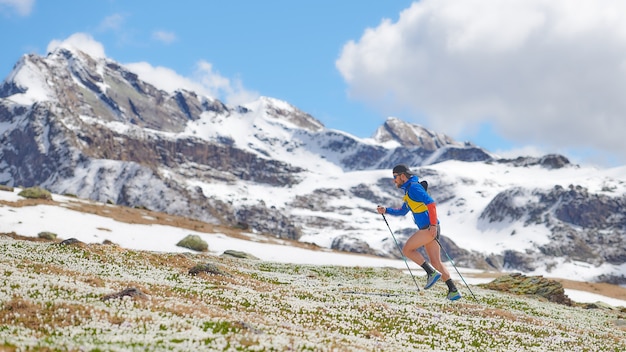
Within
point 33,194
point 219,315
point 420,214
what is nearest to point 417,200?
point 420,214

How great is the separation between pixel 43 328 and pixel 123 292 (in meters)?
4.95

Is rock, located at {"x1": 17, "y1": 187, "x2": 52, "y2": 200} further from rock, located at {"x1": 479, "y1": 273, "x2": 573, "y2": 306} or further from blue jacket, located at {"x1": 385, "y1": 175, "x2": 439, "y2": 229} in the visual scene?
blue jacket, located at {"x1": 385, "y1": 175, "x2": 439, "y2": 229}

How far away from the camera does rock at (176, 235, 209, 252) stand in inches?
2867

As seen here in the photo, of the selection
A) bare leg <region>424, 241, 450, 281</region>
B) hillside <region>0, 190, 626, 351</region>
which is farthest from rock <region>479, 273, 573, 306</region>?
bare leg <region>424, 241, 450, 281</region>

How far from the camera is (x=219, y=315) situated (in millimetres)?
18578

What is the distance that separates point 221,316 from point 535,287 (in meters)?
40.0

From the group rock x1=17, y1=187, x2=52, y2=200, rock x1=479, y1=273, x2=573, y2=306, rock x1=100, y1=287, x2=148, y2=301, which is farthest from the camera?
rock x1=17, y1=187, x2=52, y2=200

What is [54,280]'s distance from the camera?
22.1 m

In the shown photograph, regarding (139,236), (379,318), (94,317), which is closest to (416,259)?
(379,318)

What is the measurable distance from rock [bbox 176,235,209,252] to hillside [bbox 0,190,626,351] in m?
34.1

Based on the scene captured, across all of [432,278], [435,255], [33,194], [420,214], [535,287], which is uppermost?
[33,194]

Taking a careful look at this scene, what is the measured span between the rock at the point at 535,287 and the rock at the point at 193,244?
37.4 m

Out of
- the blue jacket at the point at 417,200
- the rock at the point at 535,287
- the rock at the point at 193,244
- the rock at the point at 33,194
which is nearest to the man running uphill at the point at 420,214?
the blue jacket at the point at 417,200

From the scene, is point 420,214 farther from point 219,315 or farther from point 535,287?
point 535,287
